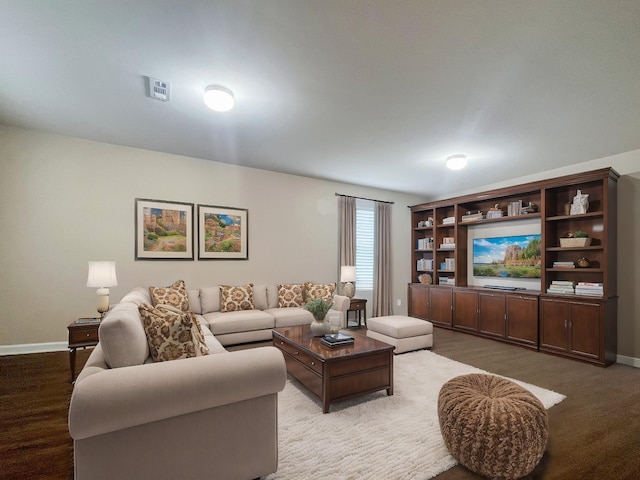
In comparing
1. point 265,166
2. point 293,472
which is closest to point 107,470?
point 293,472

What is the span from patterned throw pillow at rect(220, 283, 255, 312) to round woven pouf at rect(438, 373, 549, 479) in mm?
3339

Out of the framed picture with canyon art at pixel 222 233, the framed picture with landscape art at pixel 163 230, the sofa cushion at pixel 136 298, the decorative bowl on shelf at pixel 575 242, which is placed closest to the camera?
the sofa cushion at pixel 136 298

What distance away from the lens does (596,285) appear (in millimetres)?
3871

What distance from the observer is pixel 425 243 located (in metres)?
6.59

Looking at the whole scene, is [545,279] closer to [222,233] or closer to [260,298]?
[260,298]

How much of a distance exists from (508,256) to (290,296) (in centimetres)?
382

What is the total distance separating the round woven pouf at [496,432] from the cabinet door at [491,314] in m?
3.29

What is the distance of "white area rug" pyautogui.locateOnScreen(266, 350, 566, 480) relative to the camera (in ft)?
6.04

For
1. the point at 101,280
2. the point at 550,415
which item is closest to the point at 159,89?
the point at 101,280

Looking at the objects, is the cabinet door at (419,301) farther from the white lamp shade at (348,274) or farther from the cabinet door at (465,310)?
the white lamp shade at (348,274)

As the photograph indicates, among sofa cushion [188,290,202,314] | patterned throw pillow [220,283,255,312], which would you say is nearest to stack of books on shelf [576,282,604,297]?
patterned throw pillow [220,283,255,312]

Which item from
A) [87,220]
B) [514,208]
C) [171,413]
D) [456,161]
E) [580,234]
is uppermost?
[456,161]

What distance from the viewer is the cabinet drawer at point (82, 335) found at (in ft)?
9.82

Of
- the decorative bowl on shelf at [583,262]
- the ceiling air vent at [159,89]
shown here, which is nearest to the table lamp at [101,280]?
the ceiling air vent at [159,89]
